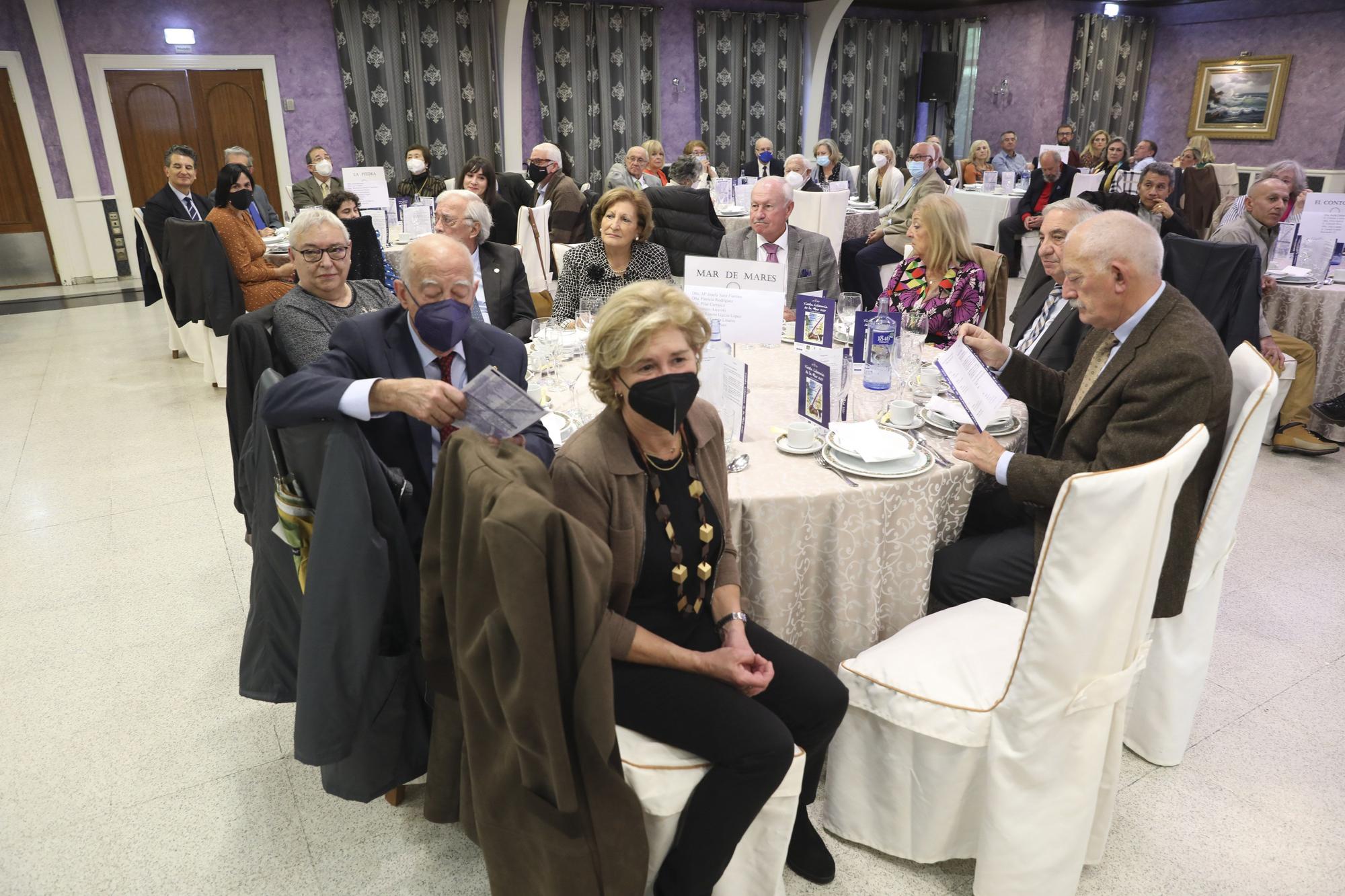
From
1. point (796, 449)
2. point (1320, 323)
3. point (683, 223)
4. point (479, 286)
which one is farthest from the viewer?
point (683, 223)

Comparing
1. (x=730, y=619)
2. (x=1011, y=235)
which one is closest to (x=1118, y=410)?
(x=730, y=619)

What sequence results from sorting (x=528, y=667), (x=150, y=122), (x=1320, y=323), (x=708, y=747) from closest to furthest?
(x=528, y=667) < (x=708, y=747) < (x=1320, y=323) < (x=150, y=122)

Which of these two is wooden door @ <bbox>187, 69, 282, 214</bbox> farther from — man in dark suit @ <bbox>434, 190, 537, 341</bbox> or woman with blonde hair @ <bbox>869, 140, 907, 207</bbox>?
man in dark suit @ <bbox>434, 190, 537, 341</bbox>

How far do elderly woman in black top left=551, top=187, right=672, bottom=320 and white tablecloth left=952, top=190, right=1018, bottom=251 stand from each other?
5818mm

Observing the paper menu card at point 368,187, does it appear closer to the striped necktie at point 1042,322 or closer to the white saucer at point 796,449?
the striped necktie at point 1042,322

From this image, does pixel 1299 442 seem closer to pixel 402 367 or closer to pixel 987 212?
pixel 402 367

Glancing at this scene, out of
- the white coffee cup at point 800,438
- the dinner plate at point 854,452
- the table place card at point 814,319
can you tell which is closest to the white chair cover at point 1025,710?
the dinner plate at point 854,452

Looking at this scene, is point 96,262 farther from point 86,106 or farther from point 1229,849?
point 1229,849

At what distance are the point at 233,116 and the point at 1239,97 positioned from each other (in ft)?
46.5

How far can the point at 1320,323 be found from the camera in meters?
4.29

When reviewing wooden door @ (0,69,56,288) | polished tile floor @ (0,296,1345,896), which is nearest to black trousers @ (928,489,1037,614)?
polished tile floor @ (0,296,1345,896)

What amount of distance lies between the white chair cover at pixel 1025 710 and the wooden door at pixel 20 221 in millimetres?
10165

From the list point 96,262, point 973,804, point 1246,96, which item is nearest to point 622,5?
point 96,262

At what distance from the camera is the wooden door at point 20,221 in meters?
8.52
